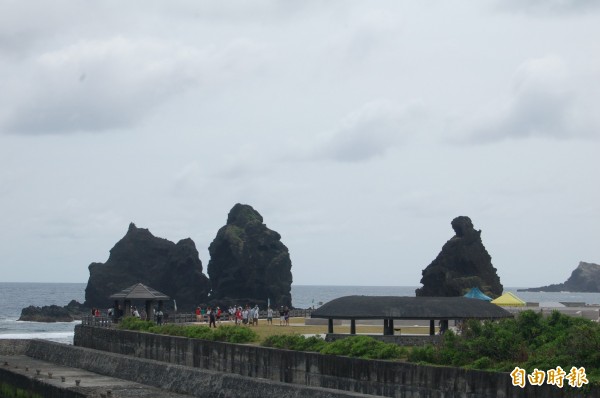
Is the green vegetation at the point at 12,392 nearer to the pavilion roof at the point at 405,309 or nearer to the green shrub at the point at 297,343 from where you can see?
the green shrub at the point at 297,343

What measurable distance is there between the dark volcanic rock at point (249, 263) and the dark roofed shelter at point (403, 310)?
9494 centimetres

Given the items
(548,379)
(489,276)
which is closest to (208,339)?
(548,379)

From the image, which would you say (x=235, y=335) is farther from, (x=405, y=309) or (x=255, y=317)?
(x=255, y=317)

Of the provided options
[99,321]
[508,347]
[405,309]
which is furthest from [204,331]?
[508,347]

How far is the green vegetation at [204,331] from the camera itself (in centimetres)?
4062

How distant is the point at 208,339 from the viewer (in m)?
42.1

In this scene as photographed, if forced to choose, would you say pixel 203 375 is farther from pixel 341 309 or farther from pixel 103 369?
pixel 103 369

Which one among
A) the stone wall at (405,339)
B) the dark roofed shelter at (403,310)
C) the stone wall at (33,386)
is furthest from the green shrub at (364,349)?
the stone wall at (33,386)

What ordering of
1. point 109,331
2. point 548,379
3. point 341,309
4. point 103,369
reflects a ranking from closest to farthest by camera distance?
point 548,379, point 341,309, point 103,369, point 109,331

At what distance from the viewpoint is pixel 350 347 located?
32.5 metres

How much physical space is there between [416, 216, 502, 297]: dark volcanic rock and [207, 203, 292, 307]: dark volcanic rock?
29644 millimetres

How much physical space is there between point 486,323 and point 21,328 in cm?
9874

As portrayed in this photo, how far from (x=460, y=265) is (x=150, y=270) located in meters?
71.8

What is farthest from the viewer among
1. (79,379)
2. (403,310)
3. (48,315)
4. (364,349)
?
(48,315)
